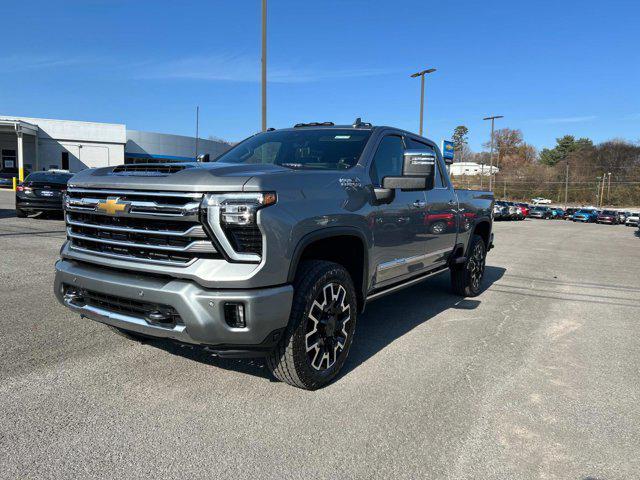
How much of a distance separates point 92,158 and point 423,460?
51.6 metres

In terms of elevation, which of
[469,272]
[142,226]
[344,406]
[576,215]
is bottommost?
[576,215]

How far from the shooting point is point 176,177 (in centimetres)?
303

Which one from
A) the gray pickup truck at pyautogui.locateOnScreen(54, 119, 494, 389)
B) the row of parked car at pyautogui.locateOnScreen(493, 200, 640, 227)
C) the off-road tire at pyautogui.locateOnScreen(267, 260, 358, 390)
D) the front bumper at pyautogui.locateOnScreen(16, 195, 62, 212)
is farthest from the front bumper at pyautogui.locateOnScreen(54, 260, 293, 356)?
the row of parked car at pyautogui.locateOnScreen(493, 200, 640, 227)

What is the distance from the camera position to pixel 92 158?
48.1 meters

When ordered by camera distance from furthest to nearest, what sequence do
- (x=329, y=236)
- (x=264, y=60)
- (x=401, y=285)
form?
1. (x=264, y=60)
2. (x=401, y=285)
3. (x=329, y=236)

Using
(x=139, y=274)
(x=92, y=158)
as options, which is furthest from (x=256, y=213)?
(x=92, y=158)

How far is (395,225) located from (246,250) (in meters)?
1.80

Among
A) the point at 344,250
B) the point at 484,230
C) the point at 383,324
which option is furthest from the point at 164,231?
the point at 484,230

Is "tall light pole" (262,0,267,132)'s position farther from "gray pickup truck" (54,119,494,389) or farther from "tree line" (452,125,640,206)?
"tree line" (452,125,640,206)

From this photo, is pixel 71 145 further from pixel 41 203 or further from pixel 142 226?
pixel 142 226

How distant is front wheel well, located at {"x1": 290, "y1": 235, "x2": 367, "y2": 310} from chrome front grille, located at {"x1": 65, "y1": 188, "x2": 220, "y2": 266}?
98 centimetres

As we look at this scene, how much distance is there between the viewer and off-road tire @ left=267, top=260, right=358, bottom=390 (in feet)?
10.6

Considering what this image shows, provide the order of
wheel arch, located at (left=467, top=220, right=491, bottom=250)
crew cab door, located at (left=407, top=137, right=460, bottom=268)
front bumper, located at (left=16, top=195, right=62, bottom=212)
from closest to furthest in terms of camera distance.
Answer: crew cab door, located at (left=407, top=137, right=460, bottom=268) < wheel arch, located at (left=467, top=220, right=491, bottom=250) < front bumper, located at (left=16, top=195, right=62, bottom=212)

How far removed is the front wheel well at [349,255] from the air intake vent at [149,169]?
44.2 inches
